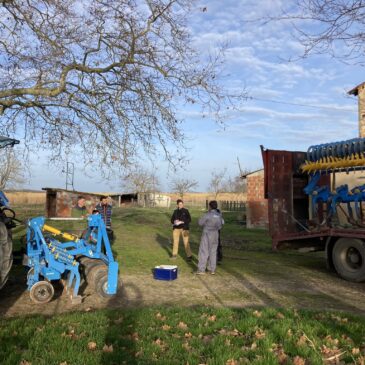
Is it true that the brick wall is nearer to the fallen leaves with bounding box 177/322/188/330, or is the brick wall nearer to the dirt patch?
the dirt patch

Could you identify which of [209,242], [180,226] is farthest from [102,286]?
[180,226]

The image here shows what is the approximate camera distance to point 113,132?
470 inches

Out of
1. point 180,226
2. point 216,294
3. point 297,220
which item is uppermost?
point 297,220

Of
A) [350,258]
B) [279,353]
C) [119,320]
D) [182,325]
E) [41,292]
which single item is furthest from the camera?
[350,258]

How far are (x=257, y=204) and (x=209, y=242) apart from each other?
1559 cm

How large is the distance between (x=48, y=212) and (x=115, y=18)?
1763 centimetres


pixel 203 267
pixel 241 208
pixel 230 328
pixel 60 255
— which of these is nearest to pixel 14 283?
pixel 60 255

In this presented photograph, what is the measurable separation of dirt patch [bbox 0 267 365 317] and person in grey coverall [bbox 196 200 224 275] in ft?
0.98

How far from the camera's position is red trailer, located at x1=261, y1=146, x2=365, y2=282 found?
10.4 m

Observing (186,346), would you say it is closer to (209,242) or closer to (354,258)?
(209,242)

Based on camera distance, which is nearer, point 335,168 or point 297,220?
point 335,168

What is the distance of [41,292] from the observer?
7.44 meters

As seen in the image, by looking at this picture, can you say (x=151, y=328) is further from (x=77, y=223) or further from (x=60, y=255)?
(x=77, y=223)

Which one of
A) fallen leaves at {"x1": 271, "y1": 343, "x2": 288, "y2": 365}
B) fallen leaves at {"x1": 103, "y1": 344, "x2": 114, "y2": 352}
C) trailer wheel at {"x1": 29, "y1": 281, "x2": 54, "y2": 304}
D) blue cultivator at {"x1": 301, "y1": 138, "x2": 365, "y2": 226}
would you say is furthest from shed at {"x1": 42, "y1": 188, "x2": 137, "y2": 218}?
fallen leaves at {"x1": 271, "y1": 343, "x2": 288, "y2": 365}
